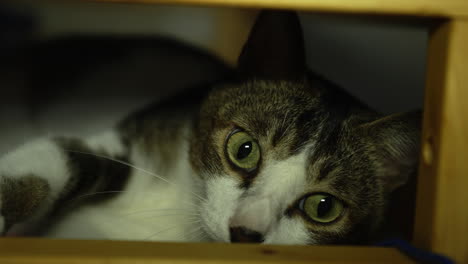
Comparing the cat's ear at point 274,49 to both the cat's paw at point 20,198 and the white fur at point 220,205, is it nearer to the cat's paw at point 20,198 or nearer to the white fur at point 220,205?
the white fur at point 220,205

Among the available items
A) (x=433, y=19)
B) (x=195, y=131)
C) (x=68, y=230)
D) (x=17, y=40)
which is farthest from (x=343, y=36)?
(x=17, y=40)

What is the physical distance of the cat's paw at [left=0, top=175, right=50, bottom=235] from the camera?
2.59 feet

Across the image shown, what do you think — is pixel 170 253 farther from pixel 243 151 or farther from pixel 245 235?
pixel 243 151

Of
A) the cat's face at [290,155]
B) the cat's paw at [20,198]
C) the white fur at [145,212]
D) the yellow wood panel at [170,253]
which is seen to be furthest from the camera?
the white fur at [145,212]

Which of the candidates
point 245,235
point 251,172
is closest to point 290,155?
point 251,172

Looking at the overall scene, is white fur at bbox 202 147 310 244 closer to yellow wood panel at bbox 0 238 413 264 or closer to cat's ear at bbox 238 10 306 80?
yellow wood panel at bbox 0 238 413 264

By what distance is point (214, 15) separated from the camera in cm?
196

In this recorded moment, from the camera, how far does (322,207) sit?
935 mm

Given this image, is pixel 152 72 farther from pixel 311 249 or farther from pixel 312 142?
pixel 311 249

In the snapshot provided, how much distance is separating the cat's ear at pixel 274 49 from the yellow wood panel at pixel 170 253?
461mm

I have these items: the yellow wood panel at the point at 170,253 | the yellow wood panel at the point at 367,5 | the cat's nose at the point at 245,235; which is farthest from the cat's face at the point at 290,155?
the yellow wood panel at the point at 367,5

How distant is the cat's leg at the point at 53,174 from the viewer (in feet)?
2.68

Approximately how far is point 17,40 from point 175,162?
0.99 m

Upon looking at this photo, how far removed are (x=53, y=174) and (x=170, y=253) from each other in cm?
38
